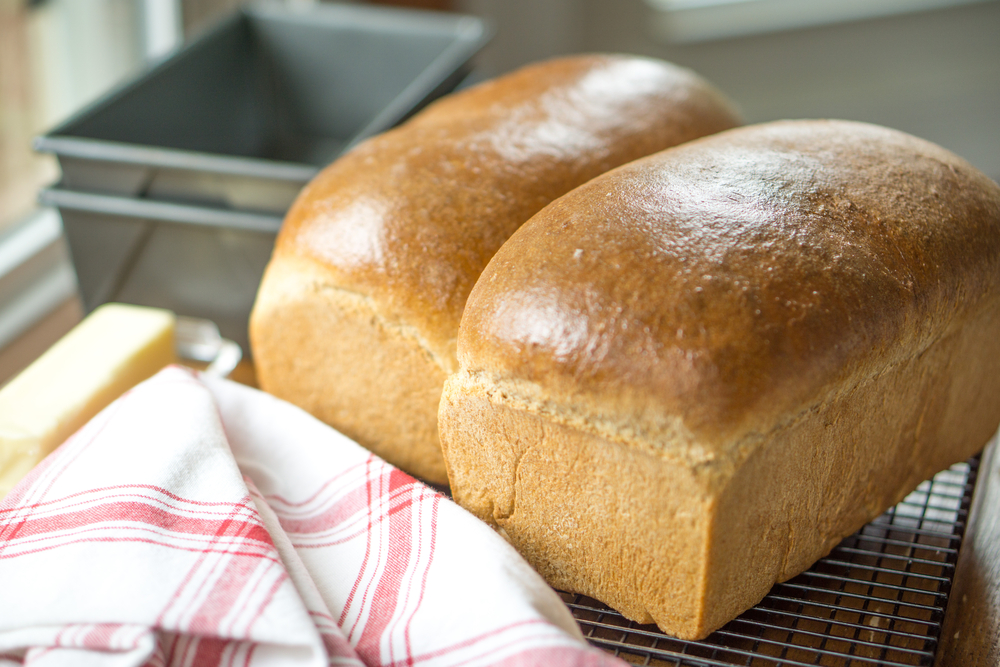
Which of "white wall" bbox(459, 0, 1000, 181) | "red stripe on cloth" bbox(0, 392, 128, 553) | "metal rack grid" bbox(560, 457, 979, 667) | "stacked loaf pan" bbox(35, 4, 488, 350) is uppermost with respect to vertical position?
"stacked loaf pan" bbox(35, 4, 488, 350)

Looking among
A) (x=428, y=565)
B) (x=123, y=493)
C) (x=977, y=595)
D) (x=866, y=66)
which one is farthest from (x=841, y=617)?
(x=866, y=66)

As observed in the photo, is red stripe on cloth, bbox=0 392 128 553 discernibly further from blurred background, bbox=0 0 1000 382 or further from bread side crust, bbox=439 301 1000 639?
blurred background, bbox=0 0 1000 382

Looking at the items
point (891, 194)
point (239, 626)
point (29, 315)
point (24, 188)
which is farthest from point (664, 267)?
point (24, 188)

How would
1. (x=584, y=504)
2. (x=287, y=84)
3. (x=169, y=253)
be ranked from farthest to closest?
1. (x=287, y=84)
2. (x=169, y=253)
3. (x=584, y=504)

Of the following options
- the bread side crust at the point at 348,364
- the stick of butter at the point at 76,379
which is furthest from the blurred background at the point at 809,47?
the bread side crust at the point at 348,364

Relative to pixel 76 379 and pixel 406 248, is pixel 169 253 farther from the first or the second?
pixel 406 248

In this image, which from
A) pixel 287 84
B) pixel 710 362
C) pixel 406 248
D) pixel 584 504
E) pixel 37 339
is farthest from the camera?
pixel 287 84

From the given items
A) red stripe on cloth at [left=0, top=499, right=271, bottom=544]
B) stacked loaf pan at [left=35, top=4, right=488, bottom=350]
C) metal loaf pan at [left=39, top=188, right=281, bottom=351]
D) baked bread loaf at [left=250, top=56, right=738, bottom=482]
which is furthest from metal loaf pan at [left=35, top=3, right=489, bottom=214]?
red stripe on cloth at [left=0, top=499, right=271, bottom=544]
